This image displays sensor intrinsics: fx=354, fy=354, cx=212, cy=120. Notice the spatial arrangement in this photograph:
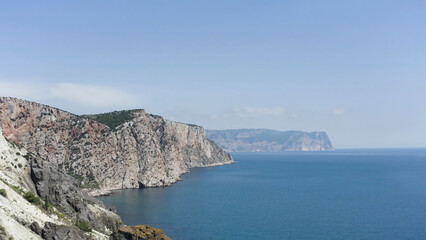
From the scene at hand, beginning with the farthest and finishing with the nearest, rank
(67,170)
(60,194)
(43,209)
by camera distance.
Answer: (67,170) → (60,194) → (43,209)

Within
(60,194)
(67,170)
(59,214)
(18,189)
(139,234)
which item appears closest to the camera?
(139,234)

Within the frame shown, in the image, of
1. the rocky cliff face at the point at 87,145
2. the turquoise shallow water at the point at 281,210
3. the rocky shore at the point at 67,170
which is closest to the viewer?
the rocky shore at the point at 67,170

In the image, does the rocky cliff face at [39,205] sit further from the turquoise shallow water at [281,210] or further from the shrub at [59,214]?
the turquoise shallow water at [281,210]

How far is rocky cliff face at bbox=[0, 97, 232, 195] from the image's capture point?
153m

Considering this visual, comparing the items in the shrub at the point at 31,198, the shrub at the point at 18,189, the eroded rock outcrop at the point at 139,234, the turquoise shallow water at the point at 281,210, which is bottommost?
the turquoise shallow water at the point at 281,210

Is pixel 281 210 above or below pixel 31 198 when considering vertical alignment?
below

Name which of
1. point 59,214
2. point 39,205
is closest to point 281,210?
point 59,214

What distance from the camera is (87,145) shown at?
168 m

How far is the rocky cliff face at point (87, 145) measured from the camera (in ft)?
502

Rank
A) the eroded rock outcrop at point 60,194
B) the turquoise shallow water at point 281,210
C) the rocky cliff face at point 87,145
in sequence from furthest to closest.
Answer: the rocky cliff face at point 87,145
the turquoise shallow water at point 281,210
the eroded rock outcrop at point 60,194

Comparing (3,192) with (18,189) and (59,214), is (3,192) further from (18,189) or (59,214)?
(59,214)

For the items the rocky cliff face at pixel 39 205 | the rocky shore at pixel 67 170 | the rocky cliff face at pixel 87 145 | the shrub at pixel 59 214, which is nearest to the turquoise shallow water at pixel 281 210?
the rocky cliff face at pixel 87 145

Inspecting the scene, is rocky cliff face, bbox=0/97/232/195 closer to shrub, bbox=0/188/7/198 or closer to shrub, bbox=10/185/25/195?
shrub, bbox=10/185/25/195

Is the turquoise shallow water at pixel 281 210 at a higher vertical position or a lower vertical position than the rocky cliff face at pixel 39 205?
lower
